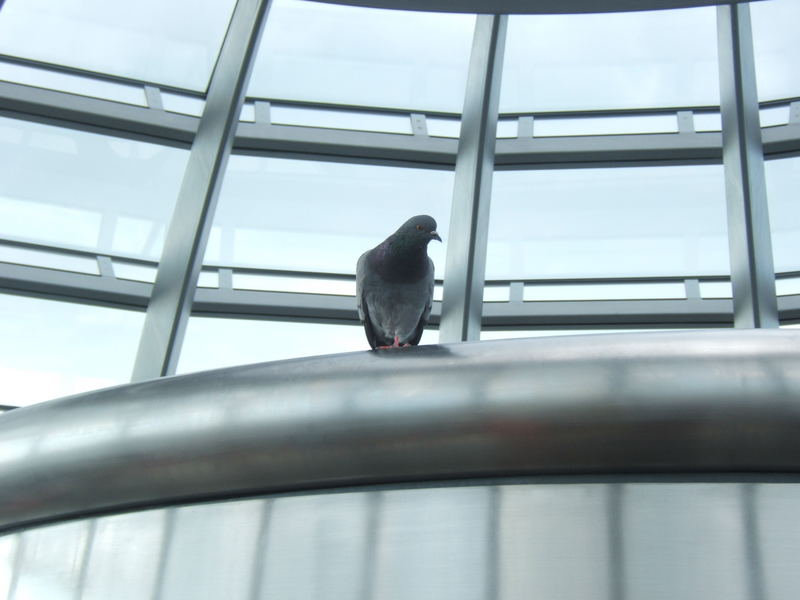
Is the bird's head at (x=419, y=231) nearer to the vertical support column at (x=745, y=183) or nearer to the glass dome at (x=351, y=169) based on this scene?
the glass dome at (x=351, y=169)

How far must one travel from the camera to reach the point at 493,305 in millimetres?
8766

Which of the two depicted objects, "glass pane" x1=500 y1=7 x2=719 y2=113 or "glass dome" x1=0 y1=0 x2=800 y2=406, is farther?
"glass pane" x1=500 y1=7 x2=719 y2=113

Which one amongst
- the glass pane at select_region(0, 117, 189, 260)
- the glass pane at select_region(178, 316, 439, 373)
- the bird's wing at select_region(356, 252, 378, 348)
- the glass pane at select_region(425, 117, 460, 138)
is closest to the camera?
the bird's wing at select_region(356, 252, 378, 348)

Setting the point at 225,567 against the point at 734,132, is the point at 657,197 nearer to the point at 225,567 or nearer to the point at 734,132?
the point at 734,132

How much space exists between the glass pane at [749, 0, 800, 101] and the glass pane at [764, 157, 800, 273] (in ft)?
2.24

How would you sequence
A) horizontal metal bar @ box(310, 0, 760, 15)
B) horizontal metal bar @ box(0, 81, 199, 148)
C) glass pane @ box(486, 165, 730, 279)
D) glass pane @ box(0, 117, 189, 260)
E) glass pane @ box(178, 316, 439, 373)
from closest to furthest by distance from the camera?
horizontal metal bar @ box(310, 0, 760, 15)
horizontal metal bar @ box(0, 81, 199, 148)
glass pane @ box(0, 117, 189, 260)
glass pane @ box(486, 165, 730, 279)
glass pane @ box(178, 316, 439, 373)

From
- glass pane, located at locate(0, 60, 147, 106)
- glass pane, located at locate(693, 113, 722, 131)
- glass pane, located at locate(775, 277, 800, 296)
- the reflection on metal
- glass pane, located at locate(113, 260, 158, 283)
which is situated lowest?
the reflection on metal

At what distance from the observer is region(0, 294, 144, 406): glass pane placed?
8.82 m

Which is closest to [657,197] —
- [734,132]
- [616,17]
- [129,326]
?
[734,132]

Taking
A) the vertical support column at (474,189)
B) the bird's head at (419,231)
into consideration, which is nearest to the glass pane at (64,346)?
the vertical support column at (474,189)

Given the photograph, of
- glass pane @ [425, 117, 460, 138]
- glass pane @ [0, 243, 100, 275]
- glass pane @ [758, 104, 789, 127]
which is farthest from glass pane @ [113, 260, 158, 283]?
glass pane @ [758, 104, 789, 127]

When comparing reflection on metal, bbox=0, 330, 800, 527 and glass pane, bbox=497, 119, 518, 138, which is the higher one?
glass pane, bbox=497, 119, 518, 138

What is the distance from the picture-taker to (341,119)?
8.59 meters

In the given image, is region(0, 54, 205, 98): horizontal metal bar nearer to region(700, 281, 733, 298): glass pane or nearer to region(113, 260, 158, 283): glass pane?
region(113, 260, 158, 283): glass pane
